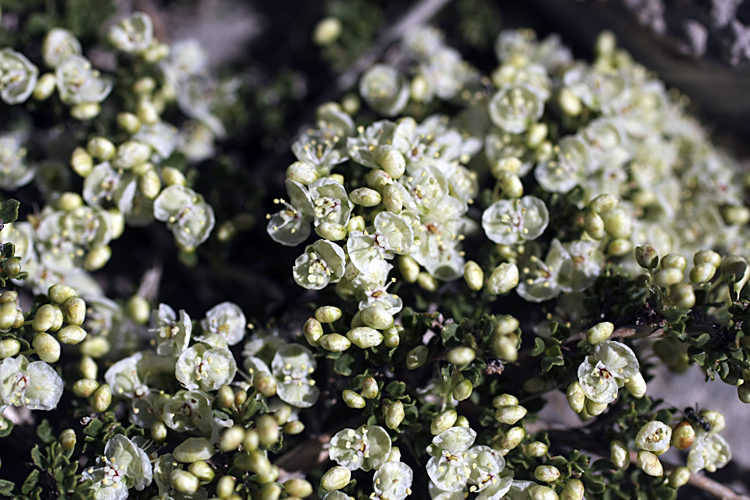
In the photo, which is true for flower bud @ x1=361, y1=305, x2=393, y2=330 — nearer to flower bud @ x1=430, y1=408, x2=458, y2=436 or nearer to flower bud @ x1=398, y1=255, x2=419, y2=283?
flower bud @ x1=398, y1=255, x2=419, y2=283

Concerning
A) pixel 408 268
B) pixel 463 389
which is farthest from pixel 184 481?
pixel 408 268

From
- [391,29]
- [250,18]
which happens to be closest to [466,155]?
[391,29]

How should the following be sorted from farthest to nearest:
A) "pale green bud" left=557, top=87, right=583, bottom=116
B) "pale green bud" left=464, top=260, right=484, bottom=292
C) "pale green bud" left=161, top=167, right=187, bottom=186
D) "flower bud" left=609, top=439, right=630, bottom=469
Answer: "pale green bud" left=557, top=87, right=583, bottom=116 < "pale green bud" left=161, top=167, right=187, bottom=186 < "pale green bud" left=464, top=260, right=484, bottom=292 < "flower bud" left=609, top=439, right=630, bottom=469

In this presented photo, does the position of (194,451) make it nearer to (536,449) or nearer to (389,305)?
(389,305)

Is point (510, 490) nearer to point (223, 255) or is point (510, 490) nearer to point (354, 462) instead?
point (354, 462)

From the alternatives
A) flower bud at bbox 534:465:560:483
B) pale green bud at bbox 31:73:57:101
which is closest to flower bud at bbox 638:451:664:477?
flower bud at bbox 534:465:560:483
